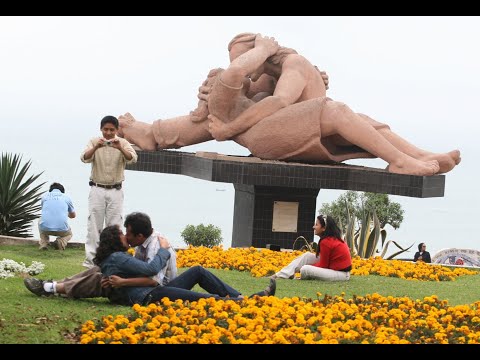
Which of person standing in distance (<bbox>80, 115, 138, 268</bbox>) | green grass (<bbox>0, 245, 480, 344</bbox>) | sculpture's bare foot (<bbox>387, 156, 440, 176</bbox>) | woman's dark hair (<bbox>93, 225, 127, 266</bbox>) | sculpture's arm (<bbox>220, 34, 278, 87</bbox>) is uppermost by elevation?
sculpture's arm (<bbox>220, 34, 278, 87</bbox>)

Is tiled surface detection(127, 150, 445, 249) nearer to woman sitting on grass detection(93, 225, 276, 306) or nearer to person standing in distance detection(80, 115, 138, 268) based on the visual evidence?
person standing in distance detection(80, 115, 138, 268)

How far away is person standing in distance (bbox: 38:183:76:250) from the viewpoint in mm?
13469

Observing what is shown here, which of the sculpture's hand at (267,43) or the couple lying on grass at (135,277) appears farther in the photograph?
the sculpture's hand at (267,43)

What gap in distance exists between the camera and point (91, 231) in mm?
10648

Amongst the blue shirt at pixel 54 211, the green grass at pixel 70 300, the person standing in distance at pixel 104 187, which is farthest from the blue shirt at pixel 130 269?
the blue shirt at pixel 54 211

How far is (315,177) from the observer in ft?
51.6

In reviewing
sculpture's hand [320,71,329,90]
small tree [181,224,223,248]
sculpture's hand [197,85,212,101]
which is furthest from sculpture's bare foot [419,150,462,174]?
small tree [181,224,223,248]

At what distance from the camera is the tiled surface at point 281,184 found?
15.6 meters

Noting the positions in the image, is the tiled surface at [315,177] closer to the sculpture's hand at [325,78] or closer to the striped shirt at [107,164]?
the sculpture's hand at [325,78]

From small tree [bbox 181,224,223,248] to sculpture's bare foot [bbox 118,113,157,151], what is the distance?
4089 mm

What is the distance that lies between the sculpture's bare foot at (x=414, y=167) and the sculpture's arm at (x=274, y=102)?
204 cm

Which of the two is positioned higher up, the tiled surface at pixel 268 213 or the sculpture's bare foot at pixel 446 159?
the sculpture's bare foot at pixel 446 159

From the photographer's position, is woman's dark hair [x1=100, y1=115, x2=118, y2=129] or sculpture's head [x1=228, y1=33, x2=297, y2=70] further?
sculpture's head [x1=228, y1=33, x2=297, y2=70]
